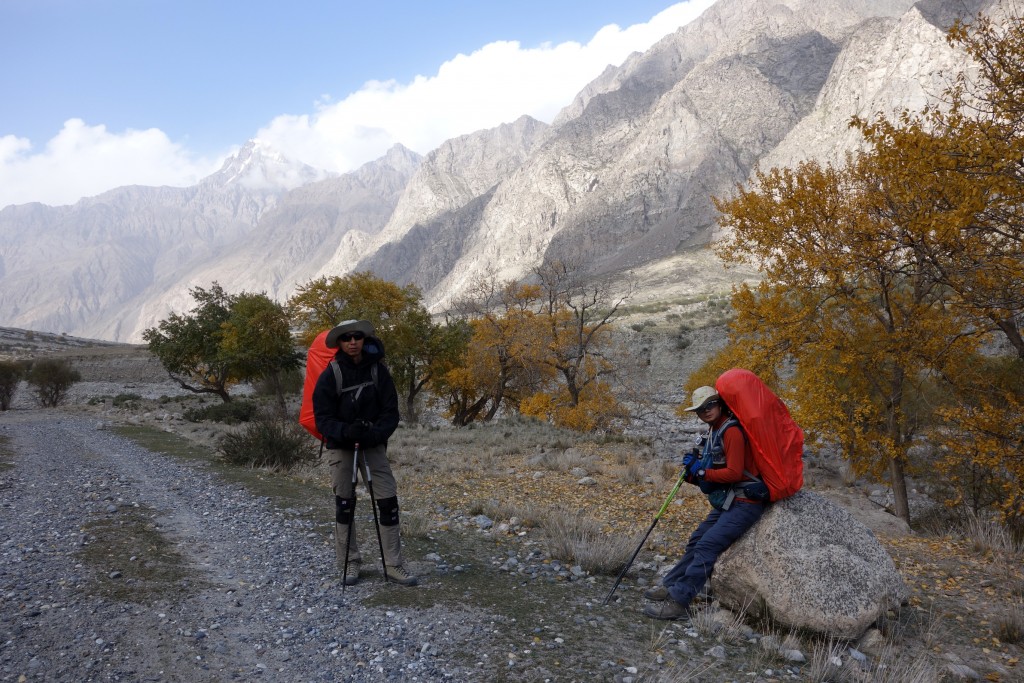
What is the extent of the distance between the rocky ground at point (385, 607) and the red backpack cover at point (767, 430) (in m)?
1.35

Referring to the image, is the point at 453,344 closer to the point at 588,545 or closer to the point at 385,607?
the point at 588,545

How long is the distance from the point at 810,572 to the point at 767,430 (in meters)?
1.32

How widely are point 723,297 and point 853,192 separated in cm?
5534

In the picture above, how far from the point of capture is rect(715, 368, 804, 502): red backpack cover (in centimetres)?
557

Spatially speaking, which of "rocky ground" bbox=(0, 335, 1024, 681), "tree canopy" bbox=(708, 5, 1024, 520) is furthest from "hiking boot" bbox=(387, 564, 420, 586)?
"tree canopy" bbox=(708, 5, 1024, 520)

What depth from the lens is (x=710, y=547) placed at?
19.0 feet

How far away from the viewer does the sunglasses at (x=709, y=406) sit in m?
5.81

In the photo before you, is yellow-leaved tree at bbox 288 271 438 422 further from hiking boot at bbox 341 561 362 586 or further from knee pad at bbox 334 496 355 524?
hiking boot at bbox 341 561 362 586

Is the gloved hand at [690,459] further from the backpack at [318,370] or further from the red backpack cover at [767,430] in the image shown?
the backpack at [318,370]

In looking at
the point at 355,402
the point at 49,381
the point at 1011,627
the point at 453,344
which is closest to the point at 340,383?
the point at 355,402

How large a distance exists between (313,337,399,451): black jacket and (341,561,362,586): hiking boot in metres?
1.21

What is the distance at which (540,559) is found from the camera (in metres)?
7.36

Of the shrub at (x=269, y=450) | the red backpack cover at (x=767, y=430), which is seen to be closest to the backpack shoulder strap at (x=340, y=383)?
the red backpack cover at (x=767, y=430)

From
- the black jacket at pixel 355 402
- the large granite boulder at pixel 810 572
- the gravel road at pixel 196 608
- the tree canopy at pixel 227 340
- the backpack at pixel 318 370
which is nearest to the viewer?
the gravel road at pixel 196 608
